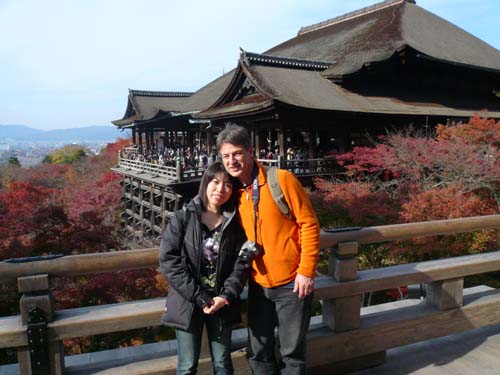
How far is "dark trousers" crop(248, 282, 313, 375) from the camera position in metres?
2.12

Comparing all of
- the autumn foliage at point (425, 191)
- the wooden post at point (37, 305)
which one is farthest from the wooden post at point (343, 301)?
the autumn foliage at point (425, 191)

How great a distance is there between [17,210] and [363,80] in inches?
521

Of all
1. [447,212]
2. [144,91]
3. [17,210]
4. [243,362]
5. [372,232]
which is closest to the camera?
[243,362]

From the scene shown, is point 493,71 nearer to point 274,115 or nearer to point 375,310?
point 274,115

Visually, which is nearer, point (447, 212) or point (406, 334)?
point (406, 334)

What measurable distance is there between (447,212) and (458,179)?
6.81 ft

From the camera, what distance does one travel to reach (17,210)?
10.0 meters

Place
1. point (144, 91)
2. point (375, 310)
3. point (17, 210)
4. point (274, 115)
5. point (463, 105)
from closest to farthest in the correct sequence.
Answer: point (375, 310)
point (17, 210)
point (274, 115)
point (463, 105)
point (144, 91)

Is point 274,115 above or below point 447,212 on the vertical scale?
above

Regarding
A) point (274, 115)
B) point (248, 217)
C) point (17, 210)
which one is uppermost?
point (274, 115)

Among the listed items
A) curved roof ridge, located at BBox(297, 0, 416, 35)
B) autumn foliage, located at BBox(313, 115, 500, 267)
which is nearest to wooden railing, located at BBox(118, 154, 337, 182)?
autumn foliage, located at BBox(313, 115, 500, 267)

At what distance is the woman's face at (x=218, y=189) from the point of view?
204cm

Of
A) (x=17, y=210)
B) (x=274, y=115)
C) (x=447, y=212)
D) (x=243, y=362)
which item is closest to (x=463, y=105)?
(x=274, y=115)

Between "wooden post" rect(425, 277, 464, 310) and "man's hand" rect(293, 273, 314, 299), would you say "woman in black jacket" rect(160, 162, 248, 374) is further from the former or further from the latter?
"wooden post" rect(425, 277, 464, 310)
